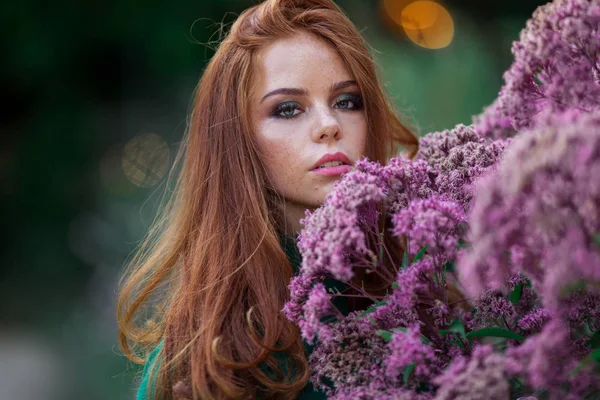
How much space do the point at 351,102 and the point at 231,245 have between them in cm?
44

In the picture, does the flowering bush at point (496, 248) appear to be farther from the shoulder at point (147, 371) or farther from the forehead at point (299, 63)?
the shoulder at point (147, 371)

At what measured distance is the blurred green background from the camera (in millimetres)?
4969

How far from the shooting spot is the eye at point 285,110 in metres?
1.44

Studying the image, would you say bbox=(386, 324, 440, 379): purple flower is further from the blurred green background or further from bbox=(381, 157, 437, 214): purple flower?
the blurred green background

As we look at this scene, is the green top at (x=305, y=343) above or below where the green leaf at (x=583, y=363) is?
below

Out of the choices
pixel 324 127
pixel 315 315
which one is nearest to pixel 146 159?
pixel 324 127

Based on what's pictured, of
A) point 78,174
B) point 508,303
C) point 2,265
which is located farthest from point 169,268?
point 2,265

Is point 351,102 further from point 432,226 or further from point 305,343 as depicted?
point 432,226

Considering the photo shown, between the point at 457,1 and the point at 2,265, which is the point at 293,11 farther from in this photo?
the point at 2,265

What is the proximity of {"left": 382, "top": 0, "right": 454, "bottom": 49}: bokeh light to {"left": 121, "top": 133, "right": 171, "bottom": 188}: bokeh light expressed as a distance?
2.16 m

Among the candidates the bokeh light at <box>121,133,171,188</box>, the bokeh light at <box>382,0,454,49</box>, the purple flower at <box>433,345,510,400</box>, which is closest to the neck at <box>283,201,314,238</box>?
the purple flower at <box>433,345,510,400</box>

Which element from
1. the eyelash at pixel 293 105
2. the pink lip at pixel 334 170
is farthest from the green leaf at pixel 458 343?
the eyelash at pixel 293 105

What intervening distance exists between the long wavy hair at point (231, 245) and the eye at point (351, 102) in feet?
0.08

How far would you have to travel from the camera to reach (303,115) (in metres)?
1.43
